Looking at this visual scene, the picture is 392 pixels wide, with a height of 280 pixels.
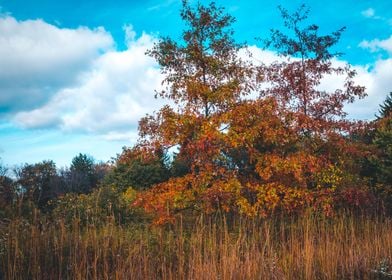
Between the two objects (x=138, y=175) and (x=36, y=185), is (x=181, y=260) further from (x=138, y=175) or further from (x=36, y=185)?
(x=138, y=175)

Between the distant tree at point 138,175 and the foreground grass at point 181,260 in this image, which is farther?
the distant tree at point 138,175

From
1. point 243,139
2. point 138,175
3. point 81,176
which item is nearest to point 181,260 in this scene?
point 243,139

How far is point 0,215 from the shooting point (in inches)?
292

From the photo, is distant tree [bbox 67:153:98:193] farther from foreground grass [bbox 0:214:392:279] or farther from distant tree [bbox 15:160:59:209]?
foreground grass [bbox 0:214:392:279]

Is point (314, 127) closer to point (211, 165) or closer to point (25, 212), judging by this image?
point (211, 165)

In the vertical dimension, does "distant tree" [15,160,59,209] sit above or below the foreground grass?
above

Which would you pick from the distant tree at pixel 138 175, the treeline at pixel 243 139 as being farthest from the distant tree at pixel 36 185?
the distant tree at pixel 138 175

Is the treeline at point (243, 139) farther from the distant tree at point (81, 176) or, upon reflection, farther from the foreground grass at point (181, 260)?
the distant tree at point (81, 176)

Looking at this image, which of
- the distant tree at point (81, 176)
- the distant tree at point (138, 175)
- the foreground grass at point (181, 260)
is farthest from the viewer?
the distant tree at point (81, 176)

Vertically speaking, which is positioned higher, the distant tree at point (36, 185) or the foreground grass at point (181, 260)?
the distant tree at point (36, 185)

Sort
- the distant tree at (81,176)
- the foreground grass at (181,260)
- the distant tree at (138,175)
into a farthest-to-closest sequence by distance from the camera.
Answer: the distant tree at (81,176) → the distant tree at (138,175) → the foreground grass at (181,260)

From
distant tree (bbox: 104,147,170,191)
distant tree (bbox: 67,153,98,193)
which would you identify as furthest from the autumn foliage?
distant tree (bbox: 67,153,98,193)

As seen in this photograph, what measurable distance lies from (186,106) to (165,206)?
2.08 metres

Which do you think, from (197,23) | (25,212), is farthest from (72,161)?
(197,23)
